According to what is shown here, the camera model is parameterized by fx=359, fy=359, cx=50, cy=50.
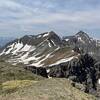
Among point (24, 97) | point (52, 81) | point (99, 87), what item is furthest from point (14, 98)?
point (99, 87)

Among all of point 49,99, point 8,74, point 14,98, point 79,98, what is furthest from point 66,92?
point 8,74

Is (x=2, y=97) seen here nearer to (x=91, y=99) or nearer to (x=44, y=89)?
(x=44, y=89)

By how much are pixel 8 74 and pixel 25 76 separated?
200 inches

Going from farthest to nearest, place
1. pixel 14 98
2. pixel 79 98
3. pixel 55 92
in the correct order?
pixel 79 98 < pixel 55 92 < pixel 14 98

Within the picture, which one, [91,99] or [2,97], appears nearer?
[2,97]

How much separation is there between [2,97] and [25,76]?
37457 millimetres

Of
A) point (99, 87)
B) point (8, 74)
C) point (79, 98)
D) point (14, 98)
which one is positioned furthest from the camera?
point (99, 87)

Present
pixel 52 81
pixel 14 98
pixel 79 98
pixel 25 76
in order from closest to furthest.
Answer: pixel 14 98
pixel 79 98
pixel 52 81
pixel 25 76

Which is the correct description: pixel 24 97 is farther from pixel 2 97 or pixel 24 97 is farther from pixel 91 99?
pixel 91 99

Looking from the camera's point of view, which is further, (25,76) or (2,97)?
(25,76)

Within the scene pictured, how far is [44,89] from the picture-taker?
32.6 meters

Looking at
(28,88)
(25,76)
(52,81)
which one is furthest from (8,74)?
(28,88)

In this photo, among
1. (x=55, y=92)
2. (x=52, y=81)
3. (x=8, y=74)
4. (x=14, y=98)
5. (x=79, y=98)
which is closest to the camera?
(x=14, y=98)

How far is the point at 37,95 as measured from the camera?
98.1 ft
